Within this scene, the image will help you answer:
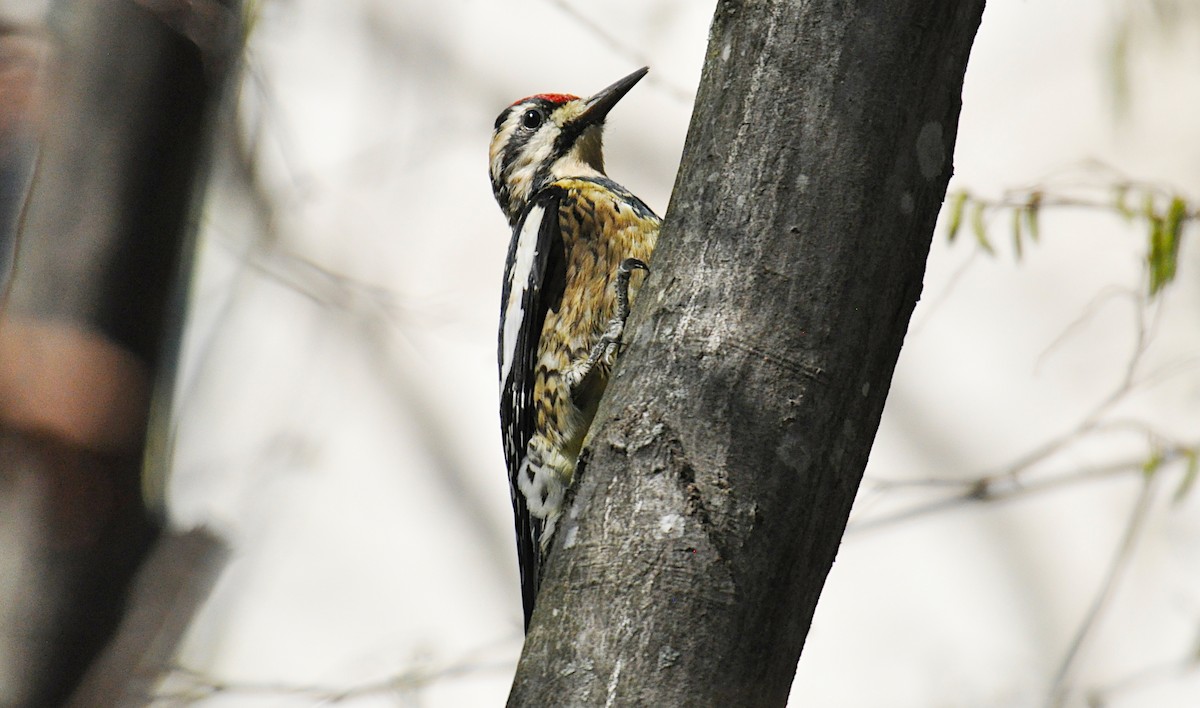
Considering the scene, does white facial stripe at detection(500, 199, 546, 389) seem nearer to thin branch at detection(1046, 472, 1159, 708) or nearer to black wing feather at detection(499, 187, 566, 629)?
black wing feather at detection(499, 187, 566, 629)

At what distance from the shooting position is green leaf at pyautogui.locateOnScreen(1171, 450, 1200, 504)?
3366 millimetres

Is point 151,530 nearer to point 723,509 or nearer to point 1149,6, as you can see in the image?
point 723,509

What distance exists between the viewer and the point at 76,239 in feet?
5.10

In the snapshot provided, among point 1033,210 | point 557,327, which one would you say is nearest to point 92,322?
point 557,327

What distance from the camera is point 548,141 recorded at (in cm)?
335

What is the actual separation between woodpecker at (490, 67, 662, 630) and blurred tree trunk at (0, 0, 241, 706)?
0.91m

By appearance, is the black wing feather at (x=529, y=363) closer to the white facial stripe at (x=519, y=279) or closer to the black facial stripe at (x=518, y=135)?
the white facial stripe at (x=519, y=279)

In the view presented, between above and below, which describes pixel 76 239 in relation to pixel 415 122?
below

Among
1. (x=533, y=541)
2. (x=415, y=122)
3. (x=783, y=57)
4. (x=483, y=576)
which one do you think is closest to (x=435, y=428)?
(x=483, y=576)

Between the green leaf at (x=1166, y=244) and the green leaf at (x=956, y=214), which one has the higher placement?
the green leaf at (x=956, y=214)

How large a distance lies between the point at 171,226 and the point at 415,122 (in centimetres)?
275

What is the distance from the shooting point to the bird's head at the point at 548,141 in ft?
10.8

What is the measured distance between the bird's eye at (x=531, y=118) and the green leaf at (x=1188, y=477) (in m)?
2.10

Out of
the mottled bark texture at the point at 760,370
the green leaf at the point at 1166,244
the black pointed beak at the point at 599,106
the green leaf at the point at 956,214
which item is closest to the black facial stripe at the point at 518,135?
the black pointed beak at the point at 599,106
